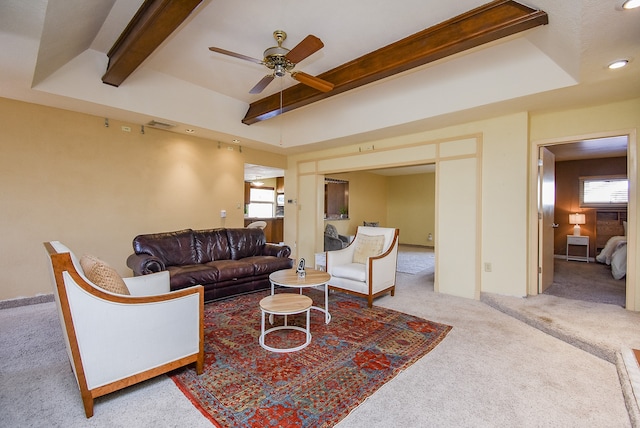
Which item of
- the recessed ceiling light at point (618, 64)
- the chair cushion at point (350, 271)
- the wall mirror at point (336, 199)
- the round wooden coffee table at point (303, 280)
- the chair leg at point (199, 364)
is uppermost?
the recessed ceiling light at point (618, 64)

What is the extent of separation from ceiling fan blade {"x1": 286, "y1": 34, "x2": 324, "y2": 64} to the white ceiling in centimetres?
46

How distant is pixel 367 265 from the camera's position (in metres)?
3.69

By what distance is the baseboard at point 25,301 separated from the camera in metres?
3.48

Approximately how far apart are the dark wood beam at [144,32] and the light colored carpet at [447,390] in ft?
9.26

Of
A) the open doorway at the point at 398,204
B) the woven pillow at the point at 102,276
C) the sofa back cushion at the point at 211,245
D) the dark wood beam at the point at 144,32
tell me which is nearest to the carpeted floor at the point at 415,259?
the open doorway at the point at 398,204

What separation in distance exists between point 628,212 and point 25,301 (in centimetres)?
729

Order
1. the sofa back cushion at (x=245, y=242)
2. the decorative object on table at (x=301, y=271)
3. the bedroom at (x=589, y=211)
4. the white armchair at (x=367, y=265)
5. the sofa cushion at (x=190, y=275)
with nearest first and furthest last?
the decorative object on table at (x=301, y=271) → the sofa cushion at (x=190, y=275) → the white armchair at (x=367, y=265) → the sofa back cushion at (x=245, y=242) → the bedroom at (x=589, y=211)

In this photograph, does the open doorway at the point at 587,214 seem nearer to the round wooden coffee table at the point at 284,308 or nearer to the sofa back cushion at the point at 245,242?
A: the round wooden coffee table at the point at 284,308

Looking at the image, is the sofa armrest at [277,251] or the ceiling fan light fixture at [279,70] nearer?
the ceiling fan light fixture at [279,70]

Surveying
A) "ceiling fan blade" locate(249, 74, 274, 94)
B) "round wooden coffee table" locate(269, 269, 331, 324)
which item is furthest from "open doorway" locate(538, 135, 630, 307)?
"ceiling fan blade" locate(249, 74, 274, 94)

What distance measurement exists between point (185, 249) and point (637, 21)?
4.97 metres

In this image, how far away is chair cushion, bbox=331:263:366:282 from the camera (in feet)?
12.4

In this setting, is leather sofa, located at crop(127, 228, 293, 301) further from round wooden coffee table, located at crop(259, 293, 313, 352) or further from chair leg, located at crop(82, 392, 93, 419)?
chair leg, located at crop(82, 392, 93, 419)

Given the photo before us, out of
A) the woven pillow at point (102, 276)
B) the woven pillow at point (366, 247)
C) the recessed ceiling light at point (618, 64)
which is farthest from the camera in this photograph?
the woven pillow at point (366, 247)
